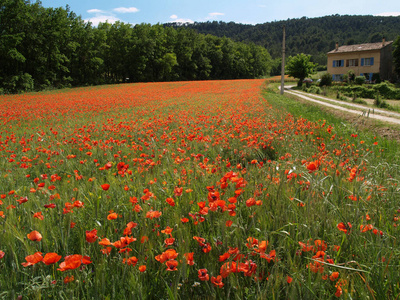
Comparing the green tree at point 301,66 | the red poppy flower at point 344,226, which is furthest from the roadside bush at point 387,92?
the red poppy flower at point 344,226

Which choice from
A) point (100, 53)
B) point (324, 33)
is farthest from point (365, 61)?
point (324, 33)

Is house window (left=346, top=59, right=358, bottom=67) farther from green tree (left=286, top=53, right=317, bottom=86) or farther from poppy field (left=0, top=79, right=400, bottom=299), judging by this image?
poppy field (left=0, top=79, right=400, bottom=299)

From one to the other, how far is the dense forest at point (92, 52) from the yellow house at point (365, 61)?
34.0 metres

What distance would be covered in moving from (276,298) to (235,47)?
100m

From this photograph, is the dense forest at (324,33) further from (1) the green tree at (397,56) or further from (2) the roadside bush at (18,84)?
(2) the roadside bush at (18,84)

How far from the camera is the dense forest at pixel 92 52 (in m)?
39.1

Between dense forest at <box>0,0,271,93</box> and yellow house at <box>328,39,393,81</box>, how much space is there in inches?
1340

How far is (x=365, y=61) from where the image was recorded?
5122 centimetres

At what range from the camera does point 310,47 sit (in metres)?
147

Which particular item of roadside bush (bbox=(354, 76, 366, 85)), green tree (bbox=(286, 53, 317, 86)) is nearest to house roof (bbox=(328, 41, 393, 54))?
roadside bush (bbox=(354, 76, 366, 85))

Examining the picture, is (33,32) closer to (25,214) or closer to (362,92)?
(362,92)

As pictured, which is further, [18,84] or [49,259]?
[18,84]

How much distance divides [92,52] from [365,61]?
4717 cm

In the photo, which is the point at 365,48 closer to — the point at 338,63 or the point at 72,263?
the point at 338,63
